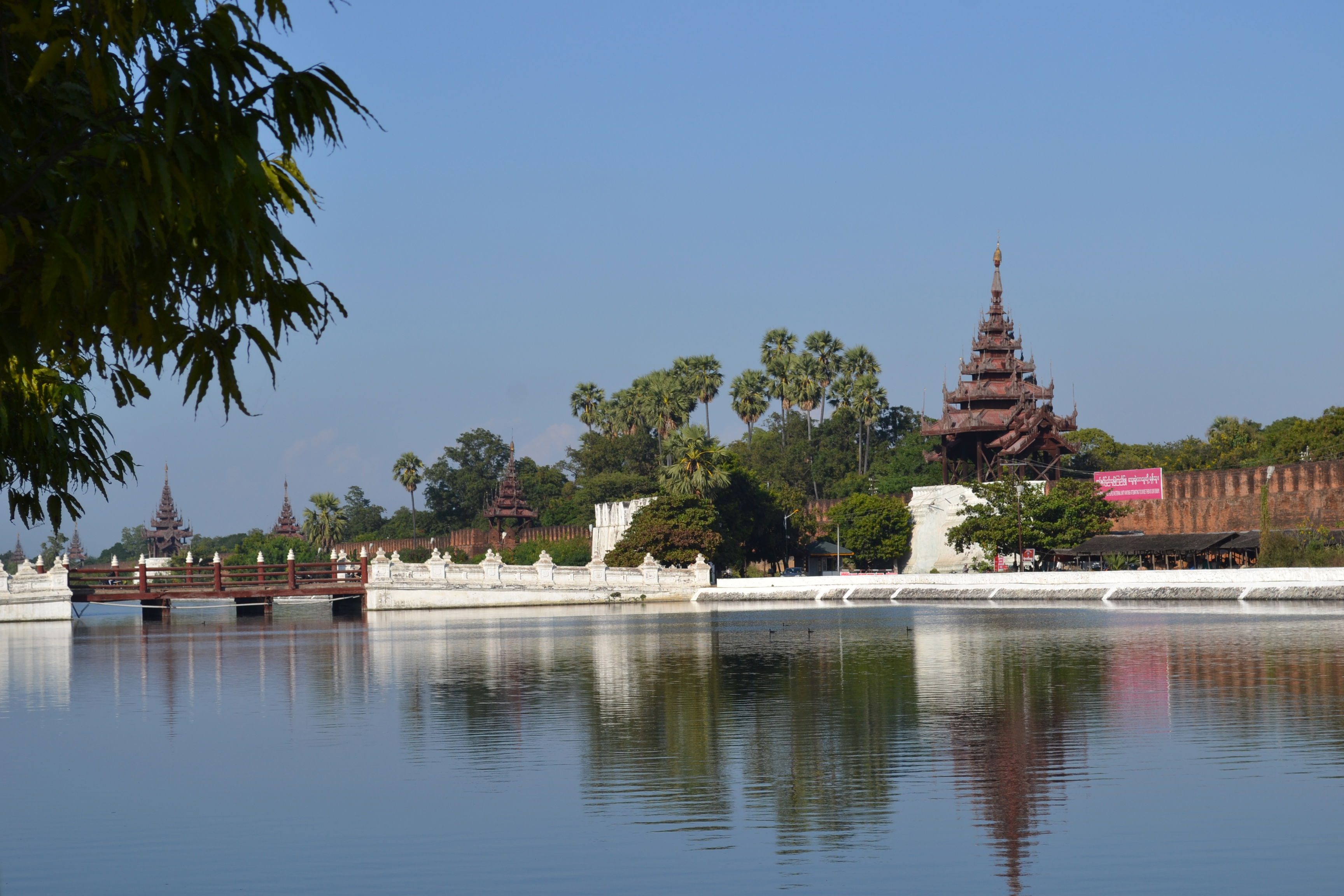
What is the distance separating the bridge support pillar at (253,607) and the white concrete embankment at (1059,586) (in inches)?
1049

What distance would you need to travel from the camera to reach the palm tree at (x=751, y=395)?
383ft

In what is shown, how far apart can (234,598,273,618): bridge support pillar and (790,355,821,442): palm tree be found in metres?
51.7

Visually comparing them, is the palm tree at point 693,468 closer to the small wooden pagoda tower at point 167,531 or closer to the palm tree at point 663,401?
the palm tree at point 663,401

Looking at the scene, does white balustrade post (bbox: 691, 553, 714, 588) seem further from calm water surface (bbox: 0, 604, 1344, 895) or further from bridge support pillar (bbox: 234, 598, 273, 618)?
calm water surface (bbox: 0, 604, 1344, 895)

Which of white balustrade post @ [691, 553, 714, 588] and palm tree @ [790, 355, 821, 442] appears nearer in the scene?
white balustrade post @ [691, 553, 714, 588]

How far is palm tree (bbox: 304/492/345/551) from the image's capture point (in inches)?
4931

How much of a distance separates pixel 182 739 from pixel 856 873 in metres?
12.6

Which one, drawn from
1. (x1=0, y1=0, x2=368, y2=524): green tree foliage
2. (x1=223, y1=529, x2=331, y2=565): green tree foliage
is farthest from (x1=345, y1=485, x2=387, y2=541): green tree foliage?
(x1=0, y1=0, x2=368, y2=524): green tree foliage

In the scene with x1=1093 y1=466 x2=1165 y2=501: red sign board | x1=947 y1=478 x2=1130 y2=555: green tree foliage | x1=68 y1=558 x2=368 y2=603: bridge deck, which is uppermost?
x1=1093 y1=466 x2=1165 y2=501: red sign board

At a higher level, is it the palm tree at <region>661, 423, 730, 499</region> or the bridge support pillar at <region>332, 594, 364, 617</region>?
the palm tree at <region>661, 423, 730, 499</region>

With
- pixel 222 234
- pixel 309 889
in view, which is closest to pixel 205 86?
pixel 222 234

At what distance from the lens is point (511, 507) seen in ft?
393

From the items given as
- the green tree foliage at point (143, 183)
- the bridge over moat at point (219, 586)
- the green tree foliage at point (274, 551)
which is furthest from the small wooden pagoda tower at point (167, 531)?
the green tree foliage at point (143, 183)

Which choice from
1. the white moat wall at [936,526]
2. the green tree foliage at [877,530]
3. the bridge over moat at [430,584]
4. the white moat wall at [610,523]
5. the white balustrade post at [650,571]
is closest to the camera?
the bridge over moat at [430,584]
